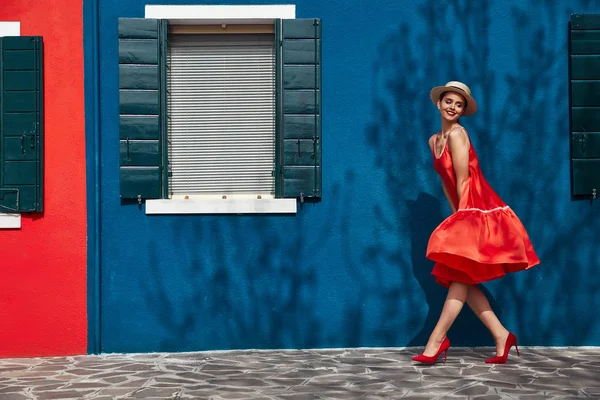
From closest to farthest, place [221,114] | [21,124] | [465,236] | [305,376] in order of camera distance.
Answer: [305,376] < [465,236] < [21,124] < [221,114]

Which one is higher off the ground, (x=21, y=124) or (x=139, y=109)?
(x=139, y=109)

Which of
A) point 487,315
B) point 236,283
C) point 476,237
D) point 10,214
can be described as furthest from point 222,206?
point 487,315

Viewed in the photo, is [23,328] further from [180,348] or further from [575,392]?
[575,392]

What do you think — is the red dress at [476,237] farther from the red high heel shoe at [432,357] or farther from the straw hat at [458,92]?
the red high heel shoe at [432,357]

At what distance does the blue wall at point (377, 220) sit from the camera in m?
7.62

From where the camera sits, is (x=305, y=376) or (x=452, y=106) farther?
(x=452, y=106)

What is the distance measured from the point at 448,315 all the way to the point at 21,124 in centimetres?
401

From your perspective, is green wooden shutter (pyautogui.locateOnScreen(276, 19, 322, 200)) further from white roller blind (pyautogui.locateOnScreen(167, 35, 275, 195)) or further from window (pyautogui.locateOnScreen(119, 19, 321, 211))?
white roller blind (pyautogui.locateOnScreen(167, 35, 275, 195))

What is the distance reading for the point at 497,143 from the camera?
7.73 m

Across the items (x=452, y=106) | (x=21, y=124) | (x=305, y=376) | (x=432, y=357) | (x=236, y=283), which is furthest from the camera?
(x=236, y=283)

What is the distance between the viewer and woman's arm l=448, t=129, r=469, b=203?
679 cm

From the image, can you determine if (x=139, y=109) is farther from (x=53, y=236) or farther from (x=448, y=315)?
(x=448, y=315)

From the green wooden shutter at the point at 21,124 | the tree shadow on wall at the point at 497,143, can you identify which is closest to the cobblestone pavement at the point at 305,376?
the tree shadow on wall at the point at 497,143

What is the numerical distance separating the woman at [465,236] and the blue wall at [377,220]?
656 millimetres
